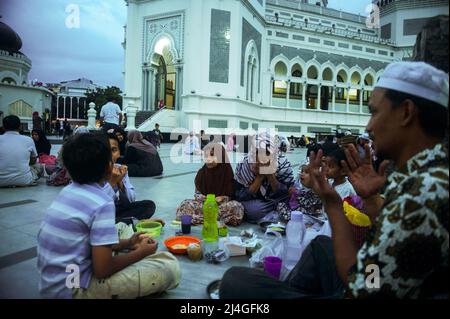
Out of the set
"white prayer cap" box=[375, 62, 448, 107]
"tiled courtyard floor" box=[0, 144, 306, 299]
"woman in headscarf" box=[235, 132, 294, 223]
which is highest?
"white prayer cap" box=[375, 62, 448, 107]

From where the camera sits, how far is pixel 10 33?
2680 cm

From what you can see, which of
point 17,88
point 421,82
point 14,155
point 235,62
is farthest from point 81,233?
point 17,88

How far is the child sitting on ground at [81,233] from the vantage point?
1.43 m

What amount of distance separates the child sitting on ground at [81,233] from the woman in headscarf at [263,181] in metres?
→ 2.15

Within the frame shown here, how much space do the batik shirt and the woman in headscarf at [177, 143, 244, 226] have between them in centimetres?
260

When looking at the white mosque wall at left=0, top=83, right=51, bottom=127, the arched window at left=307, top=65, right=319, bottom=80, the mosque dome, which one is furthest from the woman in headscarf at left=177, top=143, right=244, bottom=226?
the mosque dome

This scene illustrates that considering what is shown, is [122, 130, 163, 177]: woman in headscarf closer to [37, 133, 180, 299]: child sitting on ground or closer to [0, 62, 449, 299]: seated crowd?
[0, 62, 449, 299]: seated crowd

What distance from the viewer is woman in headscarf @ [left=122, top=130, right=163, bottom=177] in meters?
6.73

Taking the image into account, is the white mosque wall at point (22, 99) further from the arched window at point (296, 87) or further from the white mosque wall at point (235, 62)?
the arched window at point (296, 87)

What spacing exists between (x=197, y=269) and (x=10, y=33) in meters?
31.3

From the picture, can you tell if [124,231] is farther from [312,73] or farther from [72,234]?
[312,73]

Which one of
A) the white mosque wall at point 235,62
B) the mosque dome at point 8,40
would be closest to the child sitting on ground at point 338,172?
the white mosque wall at point 235,62
